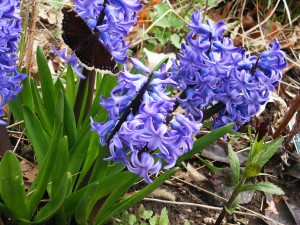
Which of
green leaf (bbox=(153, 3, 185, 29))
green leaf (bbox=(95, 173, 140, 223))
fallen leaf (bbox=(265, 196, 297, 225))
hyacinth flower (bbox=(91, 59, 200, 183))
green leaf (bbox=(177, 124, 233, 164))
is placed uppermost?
hyacinth flower (bbox=(91, 59, 200, 183))

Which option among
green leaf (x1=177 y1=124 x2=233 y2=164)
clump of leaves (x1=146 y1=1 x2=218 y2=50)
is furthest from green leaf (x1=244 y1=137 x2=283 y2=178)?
clump of leaves (x1=146 y1=1 x2=218 y2=50)

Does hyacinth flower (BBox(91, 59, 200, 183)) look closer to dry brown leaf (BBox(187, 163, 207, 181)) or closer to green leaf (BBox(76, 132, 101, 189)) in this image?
green leaf (BBox(76, 132, 101, 189))

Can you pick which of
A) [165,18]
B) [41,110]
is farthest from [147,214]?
[165,18]

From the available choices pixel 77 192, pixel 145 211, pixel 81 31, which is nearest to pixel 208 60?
pixel 81 31

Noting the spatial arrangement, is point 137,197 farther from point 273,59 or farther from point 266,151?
point 273,59

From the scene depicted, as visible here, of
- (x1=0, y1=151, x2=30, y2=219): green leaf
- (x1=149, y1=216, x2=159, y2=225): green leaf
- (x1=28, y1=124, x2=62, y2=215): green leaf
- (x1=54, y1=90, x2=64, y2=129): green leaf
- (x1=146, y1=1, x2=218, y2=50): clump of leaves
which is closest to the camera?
(x1=0, y1=151, x2=30, y2=219): green leaf
